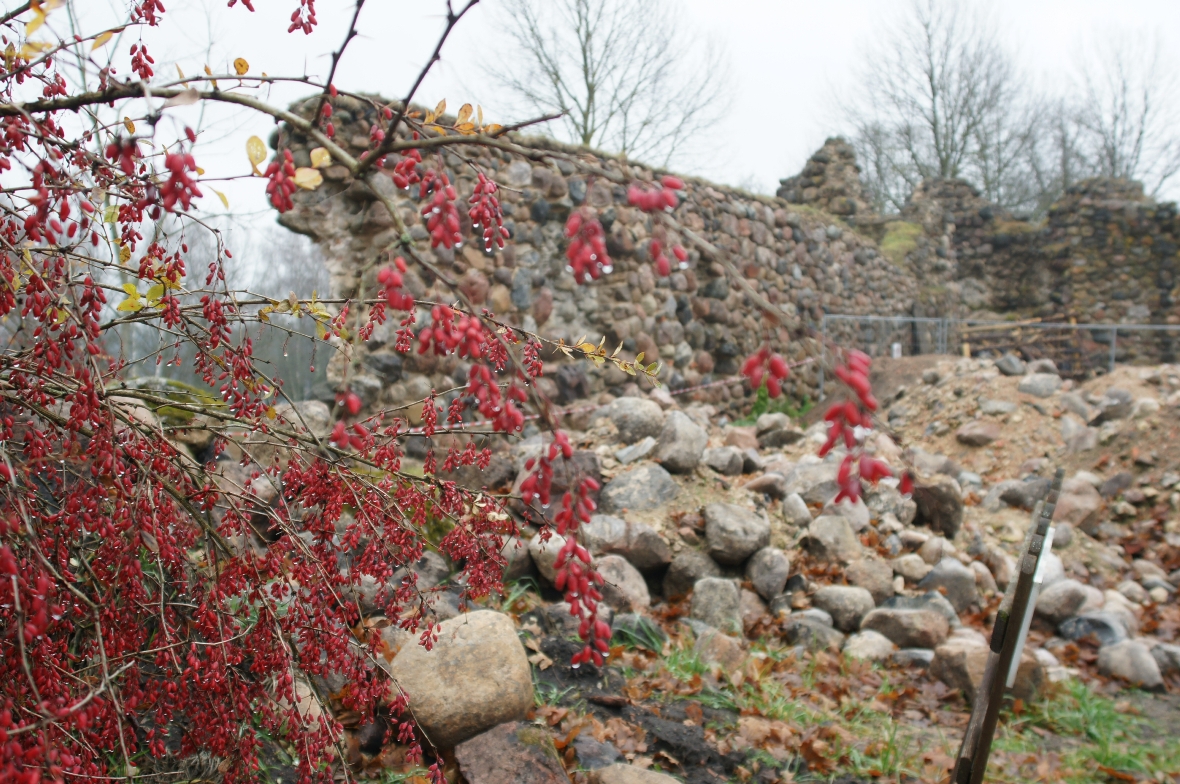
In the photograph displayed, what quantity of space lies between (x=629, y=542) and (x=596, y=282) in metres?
3.47

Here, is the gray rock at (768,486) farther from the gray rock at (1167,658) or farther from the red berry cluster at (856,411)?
the red berry cluster at (856,411)

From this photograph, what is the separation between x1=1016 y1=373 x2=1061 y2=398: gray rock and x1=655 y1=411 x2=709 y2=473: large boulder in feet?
15.3

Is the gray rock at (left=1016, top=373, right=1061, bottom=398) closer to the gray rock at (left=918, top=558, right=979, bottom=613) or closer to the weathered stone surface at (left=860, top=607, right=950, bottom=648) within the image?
the gray rock at (left=918, top=558, right=979, bottom=613)

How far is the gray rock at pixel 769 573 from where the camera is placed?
4660 millimetres

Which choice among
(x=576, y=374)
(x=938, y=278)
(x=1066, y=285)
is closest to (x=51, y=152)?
(x=576, y=374)

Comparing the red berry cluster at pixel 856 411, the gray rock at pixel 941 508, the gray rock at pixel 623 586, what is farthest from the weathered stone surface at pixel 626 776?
the gray rock at pixel 941 508

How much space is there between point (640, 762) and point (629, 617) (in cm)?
121

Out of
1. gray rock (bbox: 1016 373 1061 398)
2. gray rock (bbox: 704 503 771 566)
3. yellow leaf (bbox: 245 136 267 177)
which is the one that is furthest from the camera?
gray rock (bbox: 1016 373 1061 398)

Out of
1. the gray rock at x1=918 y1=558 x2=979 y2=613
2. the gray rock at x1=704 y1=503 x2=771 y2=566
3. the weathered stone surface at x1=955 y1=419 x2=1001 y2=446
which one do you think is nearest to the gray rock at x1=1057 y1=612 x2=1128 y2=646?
the gray rock at x1=918 y1=558 x2=979 y2=613

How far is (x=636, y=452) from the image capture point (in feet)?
18.2

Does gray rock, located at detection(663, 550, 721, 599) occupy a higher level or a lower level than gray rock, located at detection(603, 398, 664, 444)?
lower

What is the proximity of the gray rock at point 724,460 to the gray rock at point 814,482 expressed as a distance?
40 cm

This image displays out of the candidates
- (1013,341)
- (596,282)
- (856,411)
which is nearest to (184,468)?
(856,411)

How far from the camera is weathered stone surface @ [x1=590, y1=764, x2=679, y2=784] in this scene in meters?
2.32
